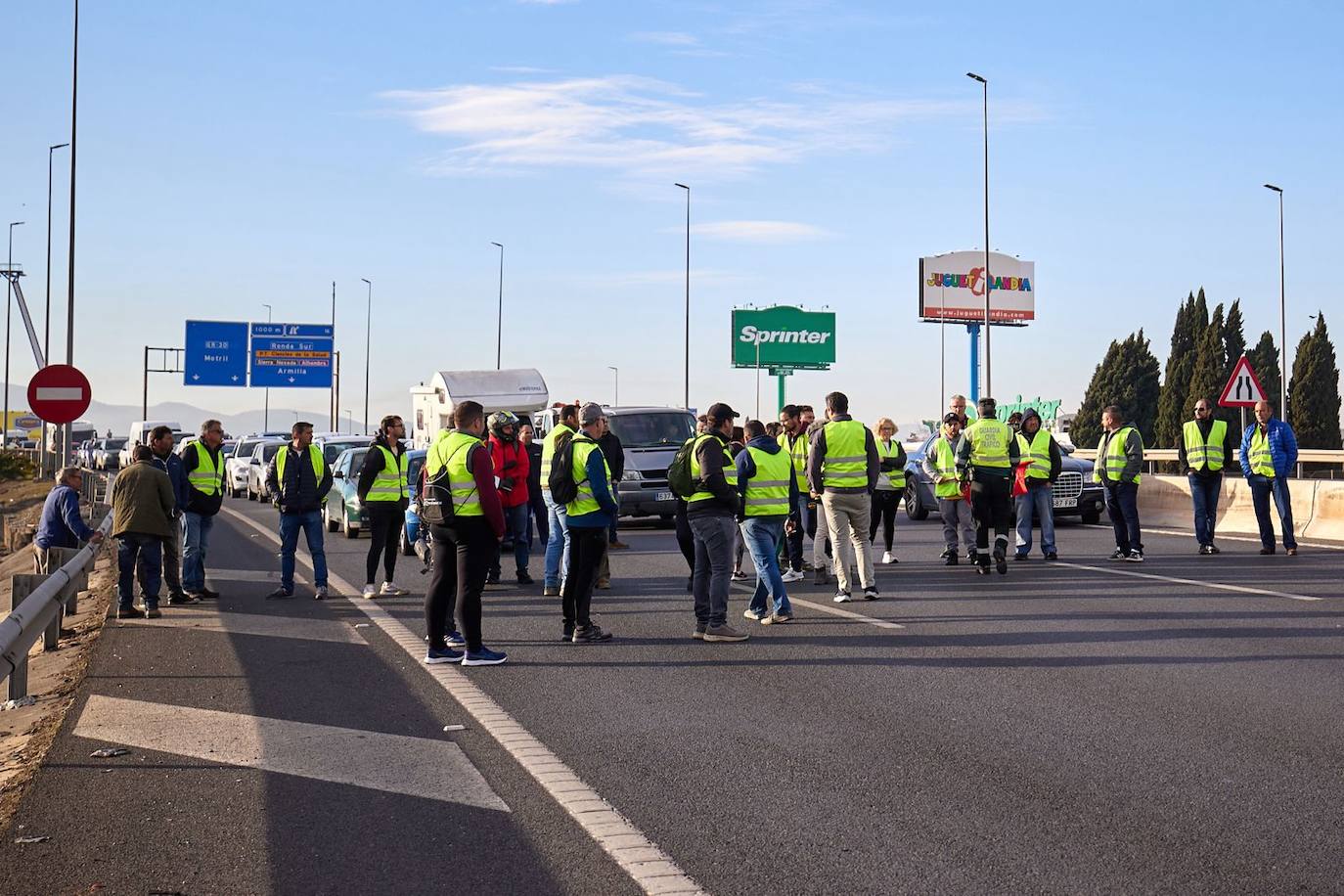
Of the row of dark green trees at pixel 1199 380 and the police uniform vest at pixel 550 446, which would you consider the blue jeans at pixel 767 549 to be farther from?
the row of dark green trees at pixel 1199 380

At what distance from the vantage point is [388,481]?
46.2ft

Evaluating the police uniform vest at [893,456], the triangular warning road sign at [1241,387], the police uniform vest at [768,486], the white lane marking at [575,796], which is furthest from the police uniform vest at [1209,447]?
the white lane marking at [575,796]

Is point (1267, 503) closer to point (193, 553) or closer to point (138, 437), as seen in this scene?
point (193, 553)

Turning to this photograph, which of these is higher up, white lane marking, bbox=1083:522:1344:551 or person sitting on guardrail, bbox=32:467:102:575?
person sitting on guardrail, bbox=32:467:102:575

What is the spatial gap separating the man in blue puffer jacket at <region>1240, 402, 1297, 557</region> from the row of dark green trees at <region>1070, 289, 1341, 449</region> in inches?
1804

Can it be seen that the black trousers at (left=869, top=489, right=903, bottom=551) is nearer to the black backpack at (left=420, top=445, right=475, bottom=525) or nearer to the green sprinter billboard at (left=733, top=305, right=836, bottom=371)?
the black backpack at (left=420, top=445, right=475, bottom=525)

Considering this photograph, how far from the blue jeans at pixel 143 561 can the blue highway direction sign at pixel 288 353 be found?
49.3m

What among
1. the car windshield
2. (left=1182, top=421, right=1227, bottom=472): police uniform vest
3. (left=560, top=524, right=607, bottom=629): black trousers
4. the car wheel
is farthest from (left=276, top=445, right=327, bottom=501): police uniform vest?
the car wheel

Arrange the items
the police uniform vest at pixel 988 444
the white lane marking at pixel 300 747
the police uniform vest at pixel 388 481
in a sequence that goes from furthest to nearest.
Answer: the police uniform vest at pixel 988 444 < the police uniform vest at pixel 388 481 < the white lane marking at pixel 300 747

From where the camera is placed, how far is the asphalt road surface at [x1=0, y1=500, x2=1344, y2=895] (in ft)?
17.3

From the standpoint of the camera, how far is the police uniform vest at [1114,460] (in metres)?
17.0

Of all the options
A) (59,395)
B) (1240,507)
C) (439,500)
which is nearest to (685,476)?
(439,500)

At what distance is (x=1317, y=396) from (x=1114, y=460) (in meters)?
55.4

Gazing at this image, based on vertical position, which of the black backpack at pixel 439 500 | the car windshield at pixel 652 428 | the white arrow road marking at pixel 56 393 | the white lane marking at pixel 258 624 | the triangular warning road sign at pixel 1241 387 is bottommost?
the white lane marking at pixel 258 624
